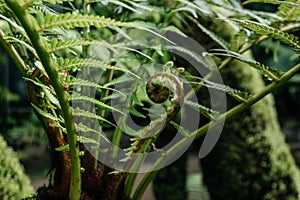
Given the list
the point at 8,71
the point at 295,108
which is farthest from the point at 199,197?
the point at 8,71

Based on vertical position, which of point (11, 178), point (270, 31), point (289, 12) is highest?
point (289, 12)

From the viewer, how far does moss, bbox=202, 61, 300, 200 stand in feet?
4.29

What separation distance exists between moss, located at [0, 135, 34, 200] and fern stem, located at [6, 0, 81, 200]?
214 millimetres

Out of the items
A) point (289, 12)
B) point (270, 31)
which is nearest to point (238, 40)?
point (289, 12)

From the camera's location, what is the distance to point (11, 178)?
84 centimetres

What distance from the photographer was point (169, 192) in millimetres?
2039

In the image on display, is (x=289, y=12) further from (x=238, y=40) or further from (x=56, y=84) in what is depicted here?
(x=56, y=84)

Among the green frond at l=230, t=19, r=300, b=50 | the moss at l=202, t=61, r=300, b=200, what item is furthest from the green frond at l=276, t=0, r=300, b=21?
the moss at l=202, t=61, r=300, b=200

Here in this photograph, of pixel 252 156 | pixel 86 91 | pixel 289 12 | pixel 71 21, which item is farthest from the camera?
pixel 252 156

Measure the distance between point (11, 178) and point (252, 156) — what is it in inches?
31.1

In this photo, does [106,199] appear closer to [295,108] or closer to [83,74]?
A: [83,74]

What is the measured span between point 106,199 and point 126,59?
25cm

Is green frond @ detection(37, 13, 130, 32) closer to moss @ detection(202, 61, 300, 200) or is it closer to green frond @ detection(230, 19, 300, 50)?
green frond @ detection(230, 19, 300, 50)

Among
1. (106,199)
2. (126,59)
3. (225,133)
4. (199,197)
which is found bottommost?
(199,197)
